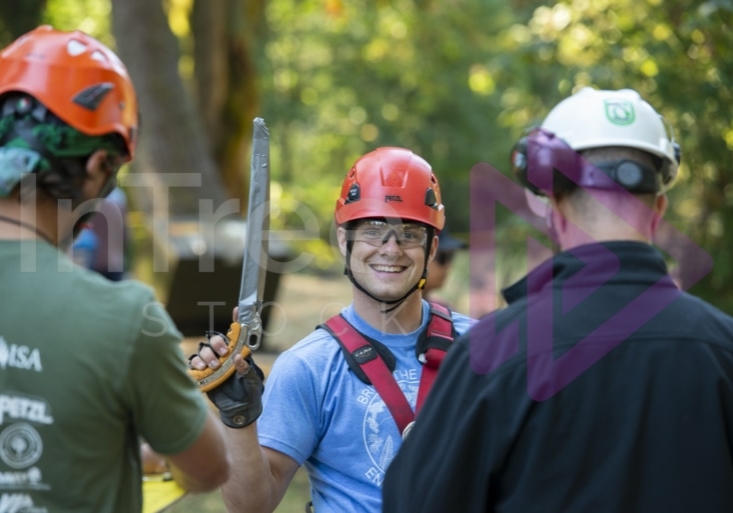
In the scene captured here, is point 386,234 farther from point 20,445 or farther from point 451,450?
point 20,445

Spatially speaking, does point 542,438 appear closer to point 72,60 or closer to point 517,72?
point 72,60

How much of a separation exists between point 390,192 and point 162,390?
173 centimetres

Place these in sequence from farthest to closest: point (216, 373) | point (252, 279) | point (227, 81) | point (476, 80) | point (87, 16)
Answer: point (87, 16) → point (227, 81) → point (476, 80) → point (252, 279) → point (216, 373)

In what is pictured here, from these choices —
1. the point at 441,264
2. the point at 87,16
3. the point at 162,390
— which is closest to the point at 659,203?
the point at 162,390

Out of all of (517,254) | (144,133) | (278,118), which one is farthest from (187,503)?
(278,118)

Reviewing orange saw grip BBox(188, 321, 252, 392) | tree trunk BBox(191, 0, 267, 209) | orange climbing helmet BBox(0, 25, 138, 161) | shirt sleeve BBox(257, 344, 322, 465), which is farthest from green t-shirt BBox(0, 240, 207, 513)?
tree trunk BBox(191, 0, 267, 209)

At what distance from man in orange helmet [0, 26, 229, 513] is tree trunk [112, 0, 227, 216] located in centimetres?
886

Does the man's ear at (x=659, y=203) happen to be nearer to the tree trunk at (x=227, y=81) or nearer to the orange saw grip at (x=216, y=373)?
the orange saw grip at (x=216, y=373)

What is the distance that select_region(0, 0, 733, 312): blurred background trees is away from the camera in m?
7.59

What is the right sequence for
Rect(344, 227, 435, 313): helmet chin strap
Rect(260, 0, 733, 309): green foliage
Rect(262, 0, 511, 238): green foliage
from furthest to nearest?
1. Rect(262, 0, 511, 238): green foliage
2. Rect(260, 0, 733, 309): green foliage
3. Rect(344, 227, 435, 313): helmet chin strap

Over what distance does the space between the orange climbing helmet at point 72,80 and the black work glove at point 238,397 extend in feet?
2.95

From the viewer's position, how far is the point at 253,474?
10.3 ft

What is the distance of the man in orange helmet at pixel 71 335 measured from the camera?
2104 millimetres

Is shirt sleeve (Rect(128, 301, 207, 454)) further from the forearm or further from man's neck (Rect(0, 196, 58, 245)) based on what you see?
the forearm
